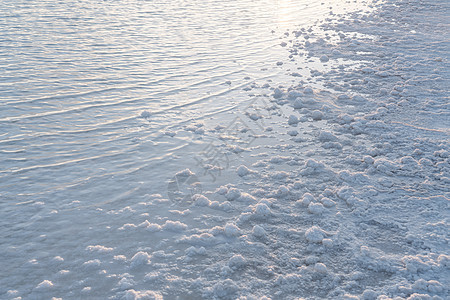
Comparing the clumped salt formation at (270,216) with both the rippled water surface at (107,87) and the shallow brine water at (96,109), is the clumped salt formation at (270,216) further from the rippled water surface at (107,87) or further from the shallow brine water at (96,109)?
the rippled water surface at (107,87)

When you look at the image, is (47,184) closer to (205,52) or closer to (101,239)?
→ (101,239)

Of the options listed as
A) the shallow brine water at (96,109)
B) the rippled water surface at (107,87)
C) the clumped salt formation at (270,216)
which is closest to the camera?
the clumped salt formation at (270,216)

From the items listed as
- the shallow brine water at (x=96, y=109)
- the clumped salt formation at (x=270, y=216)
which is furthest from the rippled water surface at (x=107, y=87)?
the clumped salt formation at (x=270, y=216)

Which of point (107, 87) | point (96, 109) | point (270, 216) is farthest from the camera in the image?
point (107, 87)

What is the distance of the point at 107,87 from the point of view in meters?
11.3

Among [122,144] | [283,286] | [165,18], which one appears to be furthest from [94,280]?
[165,18]

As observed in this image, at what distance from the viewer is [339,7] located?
2731 cm

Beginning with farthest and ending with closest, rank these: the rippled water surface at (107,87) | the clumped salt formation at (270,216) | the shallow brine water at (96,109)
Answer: the rippled water surface at (107,87)
the shallow brine water at (96,109)
the clumped salt formation at (270,216)

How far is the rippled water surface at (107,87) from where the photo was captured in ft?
23.0

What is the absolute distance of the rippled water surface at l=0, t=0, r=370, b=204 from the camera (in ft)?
23.0

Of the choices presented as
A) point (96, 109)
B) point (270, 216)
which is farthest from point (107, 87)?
point (270, 216)

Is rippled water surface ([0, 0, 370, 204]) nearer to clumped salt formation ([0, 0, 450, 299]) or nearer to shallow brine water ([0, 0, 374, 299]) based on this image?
shallow brine water ([0, 0, 374, 299])

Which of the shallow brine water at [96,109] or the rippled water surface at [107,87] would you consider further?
the rippled water surface at [107,87]

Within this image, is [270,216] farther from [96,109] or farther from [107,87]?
[107,87]
